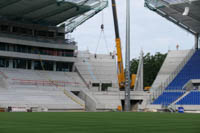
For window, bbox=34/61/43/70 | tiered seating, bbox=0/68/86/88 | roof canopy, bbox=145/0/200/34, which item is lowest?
tiered seating, bbox=0/68/86/88

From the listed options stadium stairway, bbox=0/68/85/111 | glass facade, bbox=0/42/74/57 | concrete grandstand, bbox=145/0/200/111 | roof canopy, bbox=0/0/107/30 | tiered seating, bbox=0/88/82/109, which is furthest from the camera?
glass facade, bbox=0/42/74/57

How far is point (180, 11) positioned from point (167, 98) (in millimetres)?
11623

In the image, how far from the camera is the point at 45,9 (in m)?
51.7

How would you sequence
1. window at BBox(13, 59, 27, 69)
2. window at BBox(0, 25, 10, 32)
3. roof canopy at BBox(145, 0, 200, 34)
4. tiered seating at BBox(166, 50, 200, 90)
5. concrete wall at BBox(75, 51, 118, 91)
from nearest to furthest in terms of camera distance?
roof canopy at BBox(145, 0, 200, 34), tiered seating at BBox(166, 50, 200, 90), window at BBox(0, 25, 10, 32), window at BBox(13, 59, 27, 69), concrete wall at BBox(75, 51, 118, 91)

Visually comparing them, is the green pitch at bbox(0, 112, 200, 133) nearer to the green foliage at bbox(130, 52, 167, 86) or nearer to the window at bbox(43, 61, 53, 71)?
the window at bbox(43, 61, 53, 71)

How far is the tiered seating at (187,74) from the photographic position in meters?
55.1

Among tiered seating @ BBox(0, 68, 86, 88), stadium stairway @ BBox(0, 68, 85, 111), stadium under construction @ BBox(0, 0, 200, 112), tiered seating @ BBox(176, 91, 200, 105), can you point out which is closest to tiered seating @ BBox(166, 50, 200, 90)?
stadium under construction @ BBox(0, 0, 200, 112)

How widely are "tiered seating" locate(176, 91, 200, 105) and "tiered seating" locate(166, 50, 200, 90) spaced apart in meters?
3.49

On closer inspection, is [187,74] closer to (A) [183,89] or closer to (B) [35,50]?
(A) [183,89]

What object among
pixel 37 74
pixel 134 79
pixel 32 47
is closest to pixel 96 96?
pixel 134 79

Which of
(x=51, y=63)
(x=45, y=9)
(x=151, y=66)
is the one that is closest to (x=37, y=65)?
(x=51, y=63)

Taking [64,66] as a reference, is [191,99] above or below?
below

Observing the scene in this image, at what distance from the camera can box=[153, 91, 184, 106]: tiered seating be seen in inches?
2010

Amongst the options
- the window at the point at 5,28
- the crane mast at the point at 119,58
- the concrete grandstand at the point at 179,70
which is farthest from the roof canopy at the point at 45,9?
the concrete grandstand at the point at 179,70
